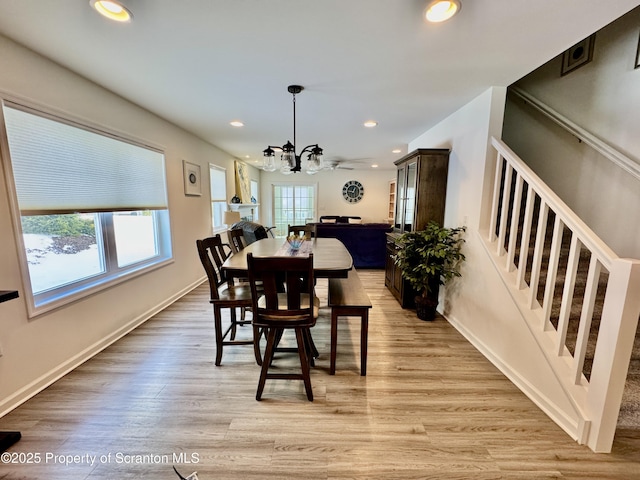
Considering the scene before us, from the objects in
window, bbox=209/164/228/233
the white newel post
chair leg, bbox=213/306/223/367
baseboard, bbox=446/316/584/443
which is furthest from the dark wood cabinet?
window, bbox=209/164/228/233

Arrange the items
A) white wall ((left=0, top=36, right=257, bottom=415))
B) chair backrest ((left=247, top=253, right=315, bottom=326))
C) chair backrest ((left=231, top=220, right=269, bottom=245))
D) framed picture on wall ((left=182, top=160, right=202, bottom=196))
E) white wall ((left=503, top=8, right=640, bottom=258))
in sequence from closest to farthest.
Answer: chair backrest ((left=247, top=253, right=315, bottom=326))
white wall ((left=0, top=36, right=257, bottom=415))
white wall ((left=503, top=8, right=640, bottom=258))
framed picture on wall ((left=182, top=160, right=202, bottom=196))
chair backrest ((left=231, top=220, right=269, bottom=245))

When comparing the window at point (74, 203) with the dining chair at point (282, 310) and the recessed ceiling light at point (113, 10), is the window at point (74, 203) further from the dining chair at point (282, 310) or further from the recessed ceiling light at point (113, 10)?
the dining chair at point (282, 310)

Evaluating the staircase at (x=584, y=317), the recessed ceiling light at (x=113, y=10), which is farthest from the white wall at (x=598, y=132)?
the recessed ceiling light at (x=113, y=10)

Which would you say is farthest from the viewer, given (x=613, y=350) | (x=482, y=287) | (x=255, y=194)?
(x=255, y=194)

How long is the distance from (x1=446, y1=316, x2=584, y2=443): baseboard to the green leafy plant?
66cm

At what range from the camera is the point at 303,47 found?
1736 mm

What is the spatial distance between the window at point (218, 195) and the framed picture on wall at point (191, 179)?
52 centimetres

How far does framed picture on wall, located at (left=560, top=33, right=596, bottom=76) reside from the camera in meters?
2.54

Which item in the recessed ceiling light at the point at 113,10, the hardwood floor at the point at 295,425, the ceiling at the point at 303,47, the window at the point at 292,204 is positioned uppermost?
the ceiling at the point at 303,47

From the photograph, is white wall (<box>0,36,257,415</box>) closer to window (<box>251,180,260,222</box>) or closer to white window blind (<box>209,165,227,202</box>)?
white window blind (<box>209,165,227,202</box>)

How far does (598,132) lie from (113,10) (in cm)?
395

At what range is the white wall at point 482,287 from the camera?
1769mm

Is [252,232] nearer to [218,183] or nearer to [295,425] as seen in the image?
[218,183]

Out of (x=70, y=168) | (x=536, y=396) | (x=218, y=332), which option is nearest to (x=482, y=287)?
(x=536, y=396)
